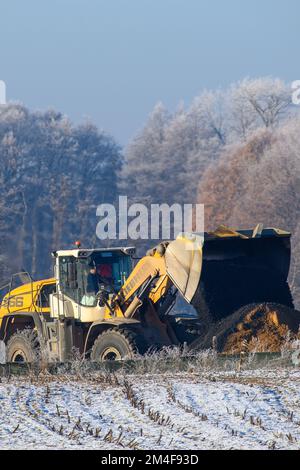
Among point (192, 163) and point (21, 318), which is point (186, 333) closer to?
point (21, 318)

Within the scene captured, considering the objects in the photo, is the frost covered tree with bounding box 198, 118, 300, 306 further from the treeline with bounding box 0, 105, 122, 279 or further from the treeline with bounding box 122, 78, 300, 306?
the treeline with bounding box 0, 105, 122, 279

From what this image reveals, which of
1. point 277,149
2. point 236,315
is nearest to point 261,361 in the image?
Answer: point 236,315

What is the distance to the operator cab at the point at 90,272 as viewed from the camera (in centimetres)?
2130

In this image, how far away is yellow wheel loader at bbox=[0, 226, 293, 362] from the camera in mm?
19812

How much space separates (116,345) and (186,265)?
1.82 metres

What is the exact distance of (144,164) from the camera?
288ft

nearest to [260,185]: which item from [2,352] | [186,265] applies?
[2,352]

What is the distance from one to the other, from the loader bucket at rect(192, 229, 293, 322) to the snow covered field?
12.3 ft

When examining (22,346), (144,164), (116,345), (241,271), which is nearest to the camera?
(116,345)

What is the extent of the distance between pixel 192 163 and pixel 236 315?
67.9 m

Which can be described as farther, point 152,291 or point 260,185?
point 260,185

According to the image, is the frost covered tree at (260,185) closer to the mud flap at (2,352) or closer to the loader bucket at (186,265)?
the mud flap at (2,352)

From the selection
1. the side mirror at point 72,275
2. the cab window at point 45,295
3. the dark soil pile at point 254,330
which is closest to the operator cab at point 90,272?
the side mirror at point 72,275

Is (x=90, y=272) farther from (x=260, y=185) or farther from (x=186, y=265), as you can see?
(x=260, y=185)
